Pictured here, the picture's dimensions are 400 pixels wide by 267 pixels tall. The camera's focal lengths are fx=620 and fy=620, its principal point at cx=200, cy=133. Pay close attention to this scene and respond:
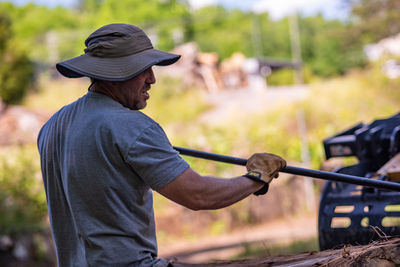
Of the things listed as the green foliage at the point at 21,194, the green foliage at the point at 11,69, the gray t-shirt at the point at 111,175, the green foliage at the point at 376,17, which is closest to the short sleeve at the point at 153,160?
the gray t-shirt at the point at 111,175

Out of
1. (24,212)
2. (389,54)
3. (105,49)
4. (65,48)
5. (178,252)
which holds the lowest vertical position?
(178,252)

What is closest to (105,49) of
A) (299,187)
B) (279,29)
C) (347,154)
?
(347,154)

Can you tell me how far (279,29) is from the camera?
194 ft

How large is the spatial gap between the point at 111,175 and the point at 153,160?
212mm

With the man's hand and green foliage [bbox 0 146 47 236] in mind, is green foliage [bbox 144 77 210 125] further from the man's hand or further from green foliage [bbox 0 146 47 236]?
the man's hand

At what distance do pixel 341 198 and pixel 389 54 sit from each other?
81.3ft

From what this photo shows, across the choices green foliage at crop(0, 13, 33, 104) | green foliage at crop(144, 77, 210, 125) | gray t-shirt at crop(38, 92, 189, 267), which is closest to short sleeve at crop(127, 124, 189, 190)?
gray t-shirt at crop(38, 92, 189, 267)

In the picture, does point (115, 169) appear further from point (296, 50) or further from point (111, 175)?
point (296, 50)

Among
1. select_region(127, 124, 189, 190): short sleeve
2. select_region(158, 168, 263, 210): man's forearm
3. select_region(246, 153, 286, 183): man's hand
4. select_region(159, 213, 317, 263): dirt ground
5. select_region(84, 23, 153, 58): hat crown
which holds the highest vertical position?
select_region(84, 23, 153, 58): hat crown

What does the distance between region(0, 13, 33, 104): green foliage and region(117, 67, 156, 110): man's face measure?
942 inches

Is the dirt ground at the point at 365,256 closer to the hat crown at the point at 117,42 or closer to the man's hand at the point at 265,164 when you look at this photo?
the man's hand at the point at 265,164

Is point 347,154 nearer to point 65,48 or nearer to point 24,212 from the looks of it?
point 24,212

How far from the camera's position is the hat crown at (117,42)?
2771 millimetres

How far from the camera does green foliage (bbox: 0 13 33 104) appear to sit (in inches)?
1016
